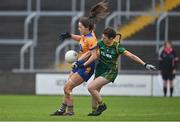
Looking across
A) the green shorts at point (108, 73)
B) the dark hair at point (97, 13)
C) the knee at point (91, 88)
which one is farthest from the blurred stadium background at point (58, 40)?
the knee at point (91, 88)

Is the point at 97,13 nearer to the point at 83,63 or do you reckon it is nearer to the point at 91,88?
the point at 83,63

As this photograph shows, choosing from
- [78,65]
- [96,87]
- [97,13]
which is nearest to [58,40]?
[97,13]

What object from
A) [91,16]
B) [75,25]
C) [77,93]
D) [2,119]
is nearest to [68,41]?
[75,25]

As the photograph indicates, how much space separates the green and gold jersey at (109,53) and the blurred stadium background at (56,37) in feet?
45.4

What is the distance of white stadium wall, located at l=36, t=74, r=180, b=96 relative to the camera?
1180 inches

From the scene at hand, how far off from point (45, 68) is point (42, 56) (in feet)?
2.04

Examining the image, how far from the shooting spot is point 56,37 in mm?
33719

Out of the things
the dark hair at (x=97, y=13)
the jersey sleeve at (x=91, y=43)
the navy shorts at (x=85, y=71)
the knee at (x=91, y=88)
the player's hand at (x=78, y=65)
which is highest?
the dark hair at (x=97, y=13)

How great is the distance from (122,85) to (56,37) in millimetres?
5102

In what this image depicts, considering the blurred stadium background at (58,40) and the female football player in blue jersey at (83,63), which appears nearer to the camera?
the female football player in blue jersey at (83,63)

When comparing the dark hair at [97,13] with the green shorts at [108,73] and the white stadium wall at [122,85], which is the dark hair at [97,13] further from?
the white stadium wall at [122,85]

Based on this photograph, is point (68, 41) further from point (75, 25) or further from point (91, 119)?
point (91, 119)

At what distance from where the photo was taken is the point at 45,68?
107 ft

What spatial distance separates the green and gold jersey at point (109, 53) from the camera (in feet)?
53.1
